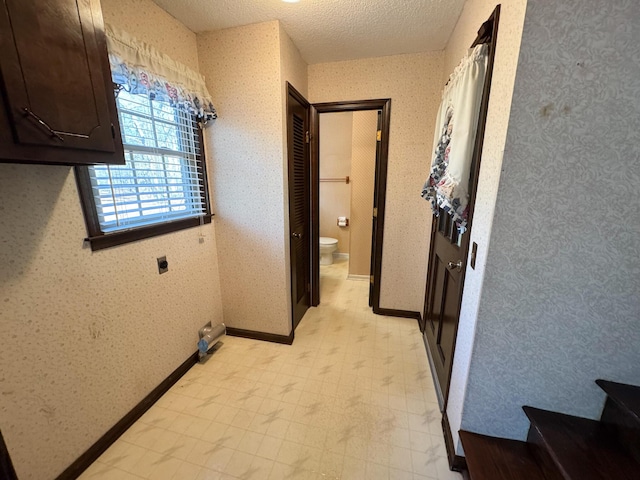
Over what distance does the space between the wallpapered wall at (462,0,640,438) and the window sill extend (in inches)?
67.3

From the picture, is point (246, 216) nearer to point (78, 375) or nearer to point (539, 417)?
point (78, 375)

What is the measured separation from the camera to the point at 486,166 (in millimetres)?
1020

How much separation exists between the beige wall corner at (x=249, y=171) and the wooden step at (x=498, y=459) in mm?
1391

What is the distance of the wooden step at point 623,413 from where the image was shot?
88 centimetres

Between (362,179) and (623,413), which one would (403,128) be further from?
(623,413)

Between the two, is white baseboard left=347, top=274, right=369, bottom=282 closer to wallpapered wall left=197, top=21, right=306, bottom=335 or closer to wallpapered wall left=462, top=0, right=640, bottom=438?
wallpapered wall left=197, top=21, right=306, bottom=335

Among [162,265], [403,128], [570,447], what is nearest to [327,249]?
[403,128]

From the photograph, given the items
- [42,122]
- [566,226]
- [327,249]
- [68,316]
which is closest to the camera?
[42,122]

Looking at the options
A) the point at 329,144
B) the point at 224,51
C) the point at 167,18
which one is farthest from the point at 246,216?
the point at 329,144

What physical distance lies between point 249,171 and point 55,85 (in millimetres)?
1115

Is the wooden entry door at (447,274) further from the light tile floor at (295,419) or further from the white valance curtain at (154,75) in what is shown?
the white valance curtain at (154,75)

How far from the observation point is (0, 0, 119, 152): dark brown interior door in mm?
714

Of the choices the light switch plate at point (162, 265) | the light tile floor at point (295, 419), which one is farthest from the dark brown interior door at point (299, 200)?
the light switch plate at point (162, 265)

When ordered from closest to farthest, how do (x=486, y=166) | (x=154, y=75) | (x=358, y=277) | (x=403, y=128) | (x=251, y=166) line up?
1. (x=486, y=166)
2. (x=154, y=75)
3. (x=251, y=166)
4. (x=403, y=128)
5. (x=358, y=277)
